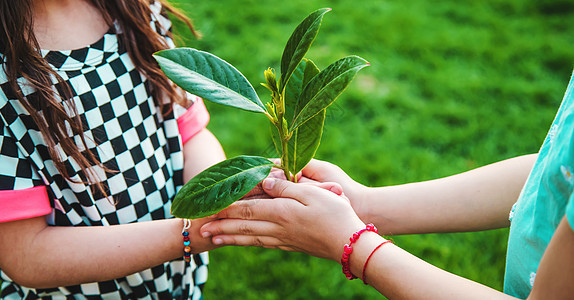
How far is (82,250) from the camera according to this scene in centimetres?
127

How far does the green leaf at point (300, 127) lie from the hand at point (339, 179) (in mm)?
202

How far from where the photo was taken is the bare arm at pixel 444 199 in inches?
52.9

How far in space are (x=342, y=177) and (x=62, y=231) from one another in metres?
0.78

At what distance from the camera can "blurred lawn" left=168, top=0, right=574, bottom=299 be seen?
2.42 metres

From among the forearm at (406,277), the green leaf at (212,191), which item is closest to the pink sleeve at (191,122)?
the green leaf at (212,191)

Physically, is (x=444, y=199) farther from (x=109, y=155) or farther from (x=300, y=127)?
(x=109, y=155)

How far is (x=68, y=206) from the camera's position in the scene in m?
1.28

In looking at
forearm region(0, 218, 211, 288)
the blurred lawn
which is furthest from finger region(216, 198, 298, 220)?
the blurred lawn

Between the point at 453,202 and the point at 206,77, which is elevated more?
the point at 206,77

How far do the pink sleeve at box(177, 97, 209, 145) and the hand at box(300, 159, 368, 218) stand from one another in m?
0.36

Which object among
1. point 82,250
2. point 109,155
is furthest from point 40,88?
point 82,250

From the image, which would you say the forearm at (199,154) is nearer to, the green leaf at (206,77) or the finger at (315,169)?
the finger at (315,169)

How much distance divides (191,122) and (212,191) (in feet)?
1.49

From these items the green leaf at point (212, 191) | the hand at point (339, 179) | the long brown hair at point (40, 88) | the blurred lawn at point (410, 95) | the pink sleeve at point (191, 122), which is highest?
the long brown hair at point (40, 88)
